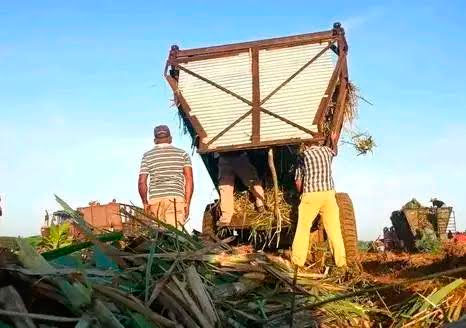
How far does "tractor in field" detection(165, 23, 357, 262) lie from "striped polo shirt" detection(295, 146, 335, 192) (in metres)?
0.17

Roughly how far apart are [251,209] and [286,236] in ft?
2.00

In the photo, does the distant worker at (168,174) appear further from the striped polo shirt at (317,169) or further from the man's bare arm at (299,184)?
the striped polo shirt at (317,169)

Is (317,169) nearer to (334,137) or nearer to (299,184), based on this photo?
(299,184)

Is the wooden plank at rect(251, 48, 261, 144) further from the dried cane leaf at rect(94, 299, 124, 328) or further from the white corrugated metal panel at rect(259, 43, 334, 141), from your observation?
the dried cane leaf at rect(94, 299, 124, 328)

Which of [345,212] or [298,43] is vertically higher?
[298,43]

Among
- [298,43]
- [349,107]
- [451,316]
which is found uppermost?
[298,43]

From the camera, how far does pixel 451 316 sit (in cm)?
425

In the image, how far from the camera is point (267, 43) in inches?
337

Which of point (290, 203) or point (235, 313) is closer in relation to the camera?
point (235, 313)

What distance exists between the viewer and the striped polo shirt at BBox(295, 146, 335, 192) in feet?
25.7

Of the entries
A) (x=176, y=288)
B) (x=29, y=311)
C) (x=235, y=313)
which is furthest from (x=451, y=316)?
(x=29, y=311)

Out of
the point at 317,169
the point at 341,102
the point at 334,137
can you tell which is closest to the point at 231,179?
the point at 317,169

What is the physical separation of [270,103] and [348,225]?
1951 millimetres

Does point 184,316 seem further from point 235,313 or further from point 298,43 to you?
point 298,43
